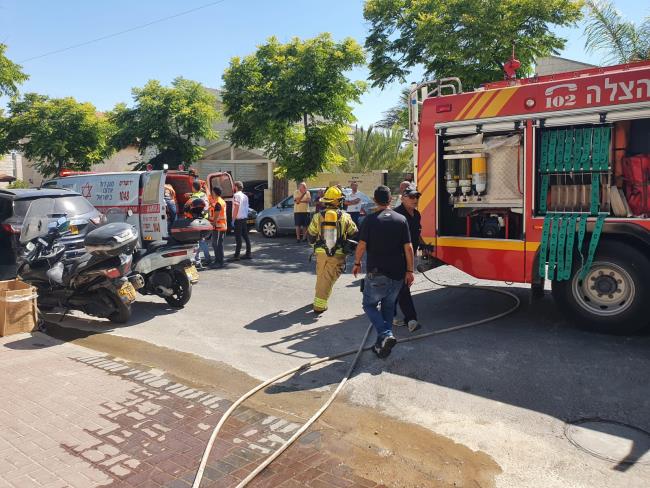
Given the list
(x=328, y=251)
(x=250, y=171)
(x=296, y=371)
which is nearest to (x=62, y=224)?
(x=328, y=251)

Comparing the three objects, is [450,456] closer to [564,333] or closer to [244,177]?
[564,333]

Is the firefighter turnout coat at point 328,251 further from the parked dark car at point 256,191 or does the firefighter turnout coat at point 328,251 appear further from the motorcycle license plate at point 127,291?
the parked dark car at point 256,191

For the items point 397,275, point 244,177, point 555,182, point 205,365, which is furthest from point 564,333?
point 244,177

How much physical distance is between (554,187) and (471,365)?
2.33 m

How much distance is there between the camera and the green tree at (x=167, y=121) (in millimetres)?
20062

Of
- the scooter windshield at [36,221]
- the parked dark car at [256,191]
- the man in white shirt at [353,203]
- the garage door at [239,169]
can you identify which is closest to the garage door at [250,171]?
the garage door at [239,169]

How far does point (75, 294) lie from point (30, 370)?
1.69m

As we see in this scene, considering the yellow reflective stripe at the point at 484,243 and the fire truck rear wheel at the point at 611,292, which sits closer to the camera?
the fire truck rear wheel at the point at 611,292

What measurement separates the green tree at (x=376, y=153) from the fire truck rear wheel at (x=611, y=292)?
736 inches

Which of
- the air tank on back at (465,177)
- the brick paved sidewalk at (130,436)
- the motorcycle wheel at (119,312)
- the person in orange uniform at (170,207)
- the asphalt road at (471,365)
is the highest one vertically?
the air tank on back at (465,177)

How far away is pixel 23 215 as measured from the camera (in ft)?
28.9

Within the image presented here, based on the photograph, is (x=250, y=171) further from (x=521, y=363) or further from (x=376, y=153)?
(x=521, y=363)

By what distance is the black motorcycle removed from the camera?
21.9ft

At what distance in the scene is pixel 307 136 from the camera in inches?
677
